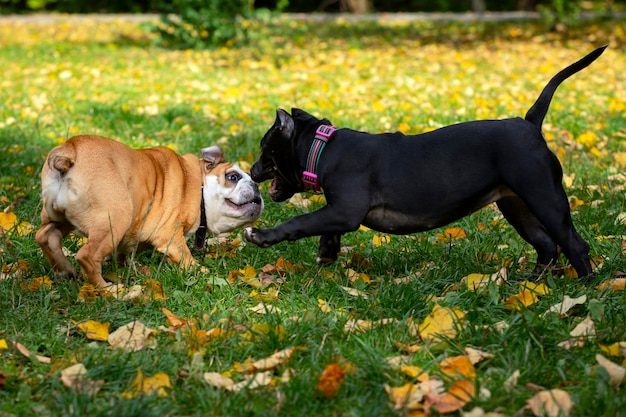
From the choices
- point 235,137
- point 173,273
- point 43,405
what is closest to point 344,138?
point 173,273

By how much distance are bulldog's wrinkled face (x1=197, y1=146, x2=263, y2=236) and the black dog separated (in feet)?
1.77

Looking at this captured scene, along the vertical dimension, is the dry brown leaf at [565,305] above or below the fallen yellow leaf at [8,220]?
above

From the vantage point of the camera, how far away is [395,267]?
4523 mm

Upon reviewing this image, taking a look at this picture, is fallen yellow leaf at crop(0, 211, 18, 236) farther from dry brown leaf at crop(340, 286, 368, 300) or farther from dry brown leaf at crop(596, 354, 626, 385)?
dry brown leaf at crop(596, 354, 626, 385)

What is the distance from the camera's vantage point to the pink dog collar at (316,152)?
421cm

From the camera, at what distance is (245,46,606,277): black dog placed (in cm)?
391

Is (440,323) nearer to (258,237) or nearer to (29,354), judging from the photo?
(258,237)

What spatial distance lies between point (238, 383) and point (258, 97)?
281 inches

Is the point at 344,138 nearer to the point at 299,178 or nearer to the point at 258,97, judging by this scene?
the point at 299,178

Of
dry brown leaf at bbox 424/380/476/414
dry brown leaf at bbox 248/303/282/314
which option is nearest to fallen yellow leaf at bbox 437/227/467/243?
dry brown leaf at bbox 248/303/282/314

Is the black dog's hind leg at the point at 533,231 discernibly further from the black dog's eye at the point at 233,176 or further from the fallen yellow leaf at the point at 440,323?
the black dog's eye at the point at 233,176

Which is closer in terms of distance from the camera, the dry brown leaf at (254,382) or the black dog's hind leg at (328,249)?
the dry brown leaf at (254,382)

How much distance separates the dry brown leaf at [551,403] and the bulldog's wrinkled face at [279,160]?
1950mm

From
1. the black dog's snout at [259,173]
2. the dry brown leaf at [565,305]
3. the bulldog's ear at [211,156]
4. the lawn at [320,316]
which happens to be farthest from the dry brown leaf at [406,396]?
the bulldog's ear at [211,156]
